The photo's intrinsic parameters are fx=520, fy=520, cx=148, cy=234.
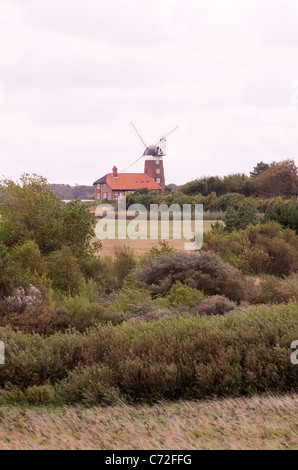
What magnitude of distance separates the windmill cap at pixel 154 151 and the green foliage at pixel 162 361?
89969mm

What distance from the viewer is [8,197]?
79.4 ft

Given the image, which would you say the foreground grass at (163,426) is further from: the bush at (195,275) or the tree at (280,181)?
the tree at (280,181)

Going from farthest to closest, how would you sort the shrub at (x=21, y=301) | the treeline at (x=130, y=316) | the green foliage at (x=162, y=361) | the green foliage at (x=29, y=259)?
1. the green foliage at (x=29, y=259)
2. the shrub at (x=21, y=301)
3. the treeline at (x=130, y=316)
4. the green foliage at (x=162, y=361)

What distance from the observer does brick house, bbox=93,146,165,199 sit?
3324 inches

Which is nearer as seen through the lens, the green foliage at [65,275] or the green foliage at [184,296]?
the green foliage at [184,296]

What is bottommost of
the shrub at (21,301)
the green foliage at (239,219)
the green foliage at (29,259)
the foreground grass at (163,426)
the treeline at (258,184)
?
the foreground grass at (163,426)

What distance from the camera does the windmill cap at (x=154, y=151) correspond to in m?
99.9

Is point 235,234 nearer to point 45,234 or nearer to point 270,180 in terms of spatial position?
point 45,234

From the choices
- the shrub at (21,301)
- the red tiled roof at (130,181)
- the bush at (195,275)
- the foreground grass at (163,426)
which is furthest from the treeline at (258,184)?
the foreground grass at (163,426)

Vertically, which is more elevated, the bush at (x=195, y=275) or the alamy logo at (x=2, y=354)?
the bush at (x=195, y=275)

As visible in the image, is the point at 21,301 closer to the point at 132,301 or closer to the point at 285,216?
the point at 132,301
